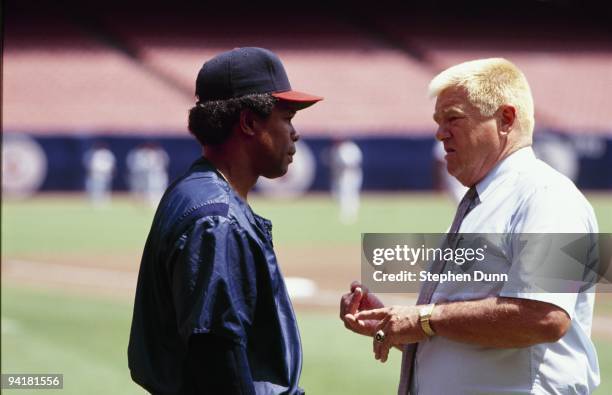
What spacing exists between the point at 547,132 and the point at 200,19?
13.8m

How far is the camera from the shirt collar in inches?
110

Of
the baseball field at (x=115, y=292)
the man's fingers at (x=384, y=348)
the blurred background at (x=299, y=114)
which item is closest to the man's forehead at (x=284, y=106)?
the man's fingers at (x=384, y=348)

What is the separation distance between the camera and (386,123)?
1275 inches

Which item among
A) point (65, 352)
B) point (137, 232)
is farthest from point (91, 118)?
point (65, 352)

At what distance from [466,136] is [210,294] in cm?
102

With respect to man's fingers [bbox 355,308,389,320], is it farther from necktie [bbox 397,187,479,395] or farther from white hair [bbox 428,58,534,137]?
white hair [bbox 428,58,534,137]

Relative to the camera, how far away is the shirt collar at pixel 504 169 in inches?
110

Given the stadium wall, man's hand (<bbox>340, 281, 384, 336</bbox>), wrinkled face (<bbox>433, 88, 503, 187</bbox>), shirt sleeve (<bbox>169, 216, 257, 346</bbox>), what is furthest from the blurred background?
shirt sleeve (<bbox>169, 216, 257, 346</bbox>)

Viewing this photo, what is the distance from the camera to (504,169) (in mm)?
2824

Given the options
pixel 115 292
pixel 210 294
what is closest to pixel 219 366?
pixel 210 294

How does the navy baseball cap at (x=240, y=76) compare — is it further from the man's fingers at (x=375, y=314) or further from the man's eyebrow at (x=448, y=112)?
the man's fingers at (x=375, y=314)

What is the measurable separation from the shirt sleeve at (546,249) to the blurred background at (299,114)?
11096mm

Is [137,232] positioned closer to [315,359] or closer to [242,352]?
[315,359]

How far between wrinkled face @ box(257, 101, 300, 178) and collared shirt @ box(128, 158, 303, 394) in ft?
0.57
